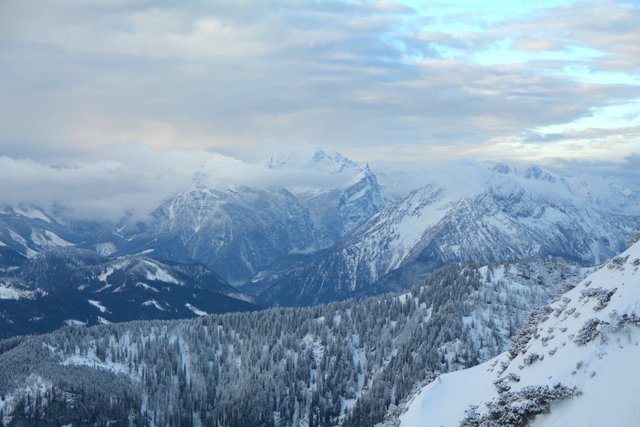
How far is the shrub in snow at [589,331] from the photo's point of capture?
13562 centimetres

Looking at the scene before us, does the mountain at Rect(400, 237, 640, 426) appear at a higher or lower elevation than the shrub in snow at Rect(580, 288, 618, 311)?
lower

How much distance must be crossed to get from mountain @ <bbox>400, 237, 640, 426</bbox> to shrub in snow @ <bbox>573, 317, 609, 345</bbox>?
165 millimetres

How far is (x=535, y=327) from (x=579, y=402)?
41.7 meters

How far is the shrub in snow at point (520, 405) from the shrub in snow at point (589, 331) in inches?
432

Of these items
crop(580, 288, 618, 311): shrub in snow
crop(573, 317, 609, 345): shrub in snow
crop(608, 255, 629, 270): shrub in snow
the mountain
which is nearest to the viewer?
the mountain

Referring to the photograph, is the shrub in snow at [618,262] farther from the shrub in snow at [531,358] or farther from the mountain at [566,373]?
the shrub in snow at [531,358]

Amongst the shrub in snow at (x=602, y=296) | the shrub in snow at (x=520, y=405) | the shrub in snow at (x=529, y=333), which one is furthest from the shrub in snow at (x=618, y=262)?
the shrub in snow at (x=520, y=405)

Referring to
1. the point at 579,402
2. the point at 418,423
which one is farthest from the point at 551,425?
the point at 418,423

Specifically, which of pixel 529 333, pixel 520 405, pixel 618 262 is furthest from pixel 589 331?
pixel 529 333

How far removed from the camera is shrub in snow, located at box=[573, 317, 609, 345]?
135625 mm

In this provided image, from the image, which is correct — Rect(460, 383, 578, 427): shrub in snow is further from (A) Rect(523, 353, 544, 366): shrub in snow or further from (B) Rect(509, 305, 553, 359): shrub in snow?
(B) Rect(509, 305, 553, 359): shrub in snow

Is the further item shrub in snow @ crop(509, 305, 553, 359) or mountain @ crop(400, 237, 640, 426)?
shrub in snow @ crop(509, 305, 553, 359)

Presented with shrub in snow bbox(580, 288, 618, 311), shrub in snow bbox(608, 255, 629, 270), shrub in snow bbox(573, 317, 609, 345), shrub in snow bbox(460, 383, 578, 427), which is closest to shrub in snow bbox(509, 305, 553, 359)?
shrub in snow bbox(608, 255, 629, 270)

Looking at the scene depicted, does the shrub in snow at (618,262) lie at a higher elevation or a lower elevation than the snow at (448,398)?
higher
